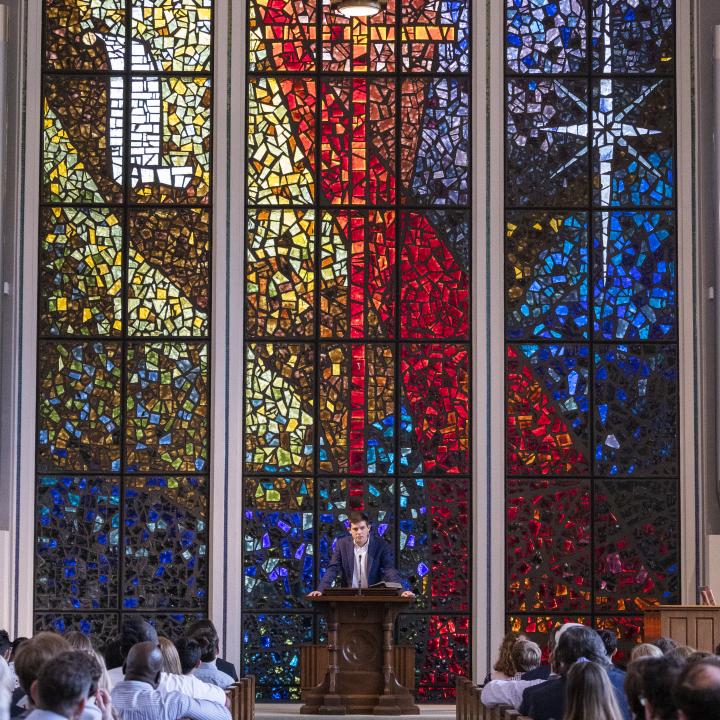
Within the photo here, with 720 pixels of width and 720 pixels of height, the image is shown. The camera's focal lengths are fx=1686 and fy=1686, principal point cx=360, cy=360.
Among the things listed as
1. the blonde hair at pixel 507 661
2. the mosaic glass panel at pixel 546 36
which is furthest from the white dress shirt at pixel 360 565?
the mosaic glass panel at pixel 546 36

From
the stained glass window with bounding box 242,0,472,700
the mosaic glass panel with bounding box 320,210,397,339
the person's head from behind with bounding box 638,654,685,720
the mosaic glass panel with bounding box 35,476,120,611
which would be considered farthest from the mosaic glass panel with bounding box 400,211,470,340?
the person's head from behind with bounding box 638,654,685,720

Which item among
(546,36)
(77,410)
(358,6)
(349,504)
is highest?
(546,36)

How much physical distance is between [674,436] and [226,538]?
361 centimetres

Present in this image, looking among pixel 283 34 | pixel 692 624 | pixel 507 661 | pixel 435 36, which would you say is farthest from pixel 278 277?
pixel 507 661

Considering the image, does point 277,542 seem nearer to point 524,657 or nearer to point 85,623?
point 85,623

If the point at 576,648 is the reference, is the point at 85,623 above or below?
below

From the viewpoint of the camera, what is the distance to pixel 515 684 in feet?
26.8

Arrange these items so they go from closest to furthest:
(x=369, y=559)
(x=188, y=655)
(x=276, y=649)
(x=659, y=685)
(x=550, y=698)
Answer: (x=659, y=685) → (x=550, y=698) → (x=188, y=655) → (x=369, y=559) → (x=276, y=649)

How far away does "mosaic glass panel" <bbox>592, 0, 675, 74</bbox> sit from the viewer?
13.7 metres

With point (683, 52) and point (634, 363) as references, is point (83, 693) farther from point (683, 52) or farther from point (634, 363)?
point (683, 52)

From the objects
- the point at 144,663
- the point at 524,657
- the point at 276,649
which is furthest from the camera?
the point at 276,649

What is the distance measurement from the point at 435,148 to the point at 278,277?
164 centimetres

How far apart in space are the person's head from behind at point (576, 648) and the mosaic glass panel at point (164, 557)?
6.52 meters

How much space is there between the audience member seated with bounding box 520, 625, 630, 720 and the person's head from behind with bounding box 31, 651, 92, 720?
105 inches
